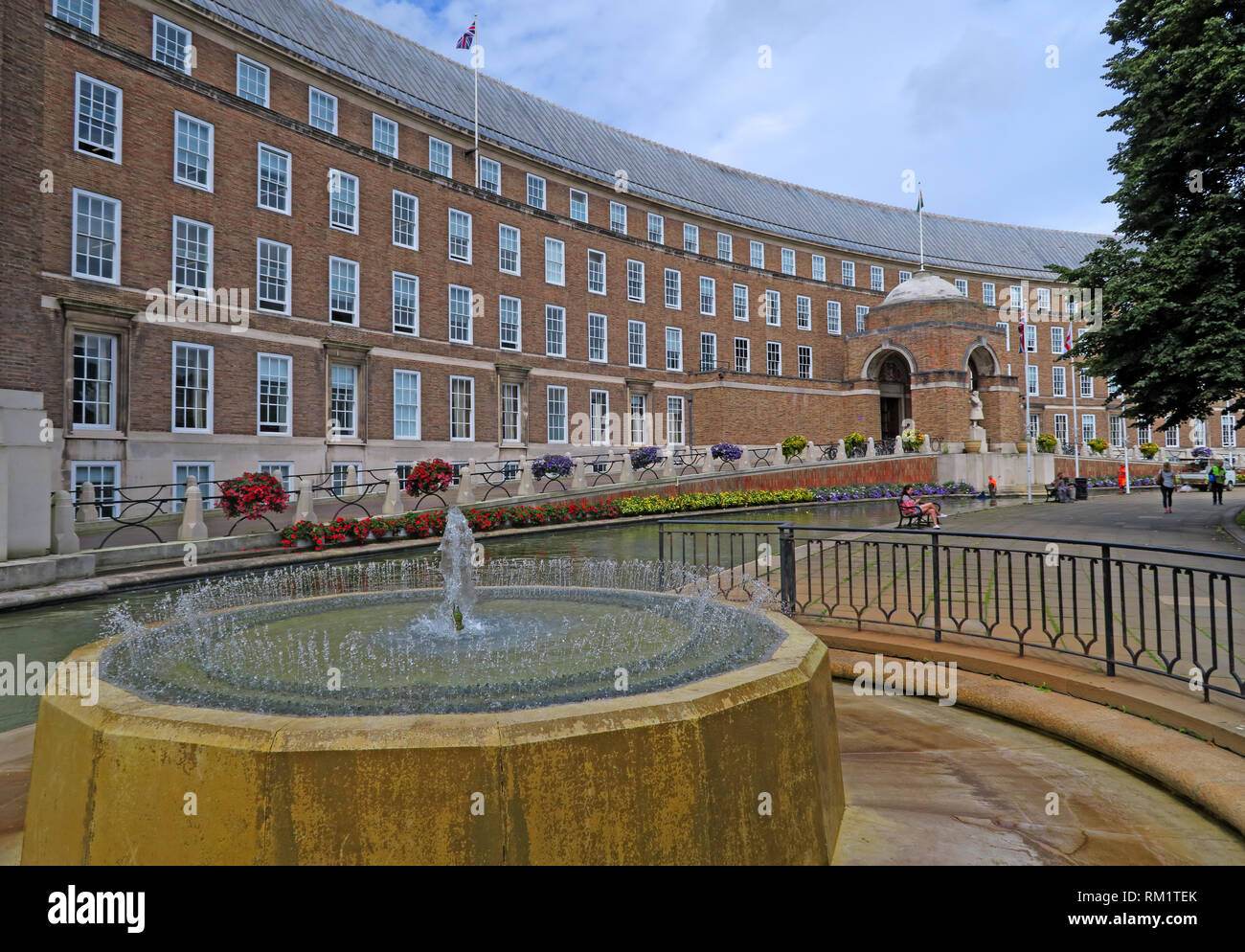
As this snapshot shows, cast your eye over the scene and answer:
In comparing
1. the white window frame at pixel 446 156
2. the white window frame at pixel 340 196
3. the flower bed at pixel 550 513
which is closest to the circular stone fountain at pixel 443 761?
the flower bed at pixel 550 513

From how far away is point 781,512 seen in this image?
28.1m

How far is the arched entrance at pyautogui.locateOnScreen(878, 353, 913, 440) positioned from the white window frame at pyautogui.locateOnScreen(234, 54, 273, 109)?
3962 centimetres

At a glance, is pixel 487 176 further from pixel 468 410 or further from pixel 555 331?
pixel 468 410

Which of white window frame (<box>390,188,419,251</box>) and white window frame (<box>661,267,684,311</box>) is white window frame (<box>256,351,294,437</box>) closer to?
white window frame (<box>390,188,419,251</box>)

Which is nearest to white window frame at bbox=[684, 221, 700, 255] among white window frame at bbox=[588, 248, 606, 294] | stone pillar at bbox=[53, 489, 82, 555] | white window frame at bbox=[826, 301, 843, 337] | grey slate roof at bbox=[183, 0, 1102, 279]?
grey slate roof at bbox=[183, 0, 1102, 279]

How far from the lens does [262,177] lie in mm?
24906

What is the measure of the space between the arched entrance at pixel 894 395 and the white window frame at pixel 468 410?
1213 inches

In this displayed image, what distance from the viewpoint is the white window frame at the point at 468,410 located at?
30.6 metres

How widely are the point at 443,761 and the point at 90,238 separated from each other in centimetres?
2425

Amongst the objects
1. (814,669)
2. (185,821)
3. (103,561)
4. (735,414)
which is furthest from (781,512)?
(185,821)

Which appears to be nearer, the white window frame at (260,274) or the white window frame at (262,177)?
the white window frame at (260,274)

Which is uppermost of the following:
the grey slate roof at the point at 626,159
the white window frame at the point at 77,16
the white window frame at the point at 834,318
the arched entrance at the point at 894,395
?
the grey slate roof at the point at 626,159

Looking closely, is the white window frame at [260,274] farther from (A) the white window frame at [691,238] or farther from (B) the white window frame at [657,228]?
(A) the white window frame at [691,238]
